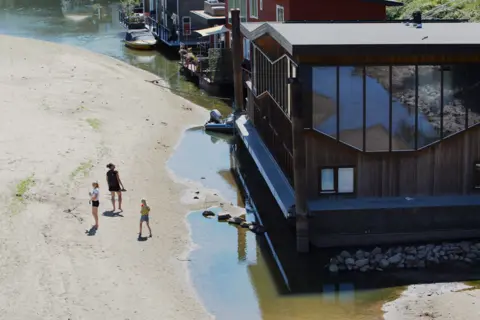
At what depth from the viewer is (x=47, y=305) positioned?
68.6 feet

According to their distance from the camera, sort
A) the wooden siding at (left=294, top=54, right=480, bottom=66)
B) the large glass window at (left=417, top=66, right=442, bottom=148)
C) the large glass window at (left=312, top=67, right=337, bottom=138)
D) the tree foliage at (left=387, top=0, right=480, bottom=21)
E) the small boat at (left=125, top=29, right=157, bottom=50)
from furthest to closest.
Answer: the small boat at (left=125, top=29, right=157, bottom=50)
the tree foliage at (left=387, top=0, right=480, bottom=21)
the large glass window at (left=417, top=66, right=442, bottom=148)
the large glass window at (left=312, top=67, right=337, bottom=138)
the wooden siding at (left=294, top=54, right=480, bottom=66)

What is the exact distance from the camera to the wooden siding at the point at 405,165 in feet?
84.8

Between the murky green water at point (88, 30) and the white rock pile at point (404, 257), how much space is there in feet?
76.2

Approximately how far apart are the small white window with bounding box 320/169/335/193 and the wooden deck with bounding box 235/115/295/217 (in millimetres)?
1081

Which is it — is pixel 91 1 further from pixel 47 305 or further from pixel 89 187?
pixel 47 305

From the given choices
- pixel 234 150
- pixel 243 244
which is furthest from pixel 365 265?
pixel 234 150

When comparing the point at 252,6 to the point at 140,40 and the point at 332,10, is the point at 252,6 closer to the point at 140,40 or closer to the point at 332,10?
the point at 332,10

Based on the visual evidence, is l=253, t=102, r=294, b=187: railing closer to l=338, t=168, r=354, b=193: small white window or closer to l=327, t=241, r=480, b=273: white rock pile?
l=338, t=168, r=354, b=193: small white window

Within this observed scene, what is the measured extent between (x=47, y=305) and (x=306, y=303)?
22.2 feet

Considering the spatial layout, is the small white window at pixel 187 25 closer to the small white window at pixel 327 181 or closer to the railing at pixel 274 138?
the railing at pixel 274 138

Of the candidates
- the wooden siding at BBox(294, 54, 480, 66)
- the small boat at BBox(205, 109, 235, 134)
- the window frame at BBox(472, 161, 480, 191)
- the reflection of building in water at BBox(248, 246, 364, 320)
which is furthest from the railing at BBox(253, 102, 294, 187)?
the window frame at BBox(472, 161, 480, 191)

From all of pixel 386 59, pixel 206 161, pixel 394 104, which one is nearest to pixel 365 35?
pixel 386 59

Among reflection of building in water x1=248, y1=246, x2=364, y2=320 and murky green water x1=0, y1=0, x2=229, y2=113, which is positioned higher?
murky green water x1=0, y1=0, x2=229, y2=113

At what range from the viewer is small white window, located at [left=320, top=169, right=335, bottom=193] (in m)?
26.1
